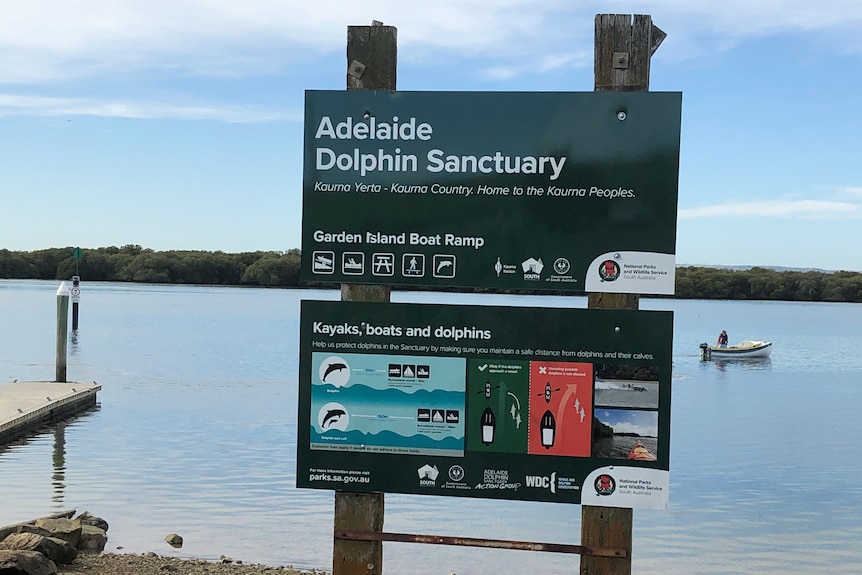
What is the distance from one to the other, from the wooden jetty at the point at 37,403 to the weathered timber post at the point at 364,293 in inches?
477

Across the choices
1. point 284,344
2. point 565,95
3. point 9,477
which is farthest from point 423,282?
point 284,344

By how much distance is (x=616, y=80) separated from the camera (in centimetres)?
550

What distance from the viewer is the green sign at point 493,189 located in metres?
5.50

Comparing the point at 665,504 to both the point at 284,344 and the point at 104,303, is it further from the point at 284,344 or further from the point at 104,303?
the point at 104,303

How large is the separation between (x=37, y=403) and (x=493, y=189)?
15589mm

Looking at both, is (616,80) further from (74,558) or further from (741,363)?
(741,363)

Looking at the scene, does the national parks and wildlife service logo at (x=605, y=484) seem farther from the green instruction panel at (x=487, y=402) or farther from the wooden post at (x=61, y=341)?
the wooden post at (x=61, y=341)

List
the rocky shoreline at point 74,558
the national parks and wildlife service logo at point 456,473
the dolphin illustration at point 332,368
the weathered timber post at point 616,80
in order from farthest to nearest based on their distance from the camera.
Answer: the rocky shoreline at point 74,558 < the dolphin illustration at point 332,368 < the national parks and wildlife service logo at point 456,473 < the weathered timber post at point 616,80

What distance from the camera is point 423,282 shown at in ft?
18.8

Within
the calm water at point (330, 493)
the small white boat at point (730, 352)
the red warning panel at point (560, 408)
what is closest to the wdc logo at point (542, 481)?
the red warning panel at point (560, 408)

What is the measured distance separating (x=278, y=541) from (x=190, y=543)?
3.10 ft

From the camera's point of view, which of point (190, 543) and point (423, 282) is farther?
point (190, 543)

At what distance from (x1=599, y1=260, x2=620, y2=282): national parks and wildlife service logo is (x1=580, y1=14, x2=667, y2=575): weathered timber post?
0.09m

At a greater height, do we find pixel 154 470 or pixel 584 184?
pixel 584 184
